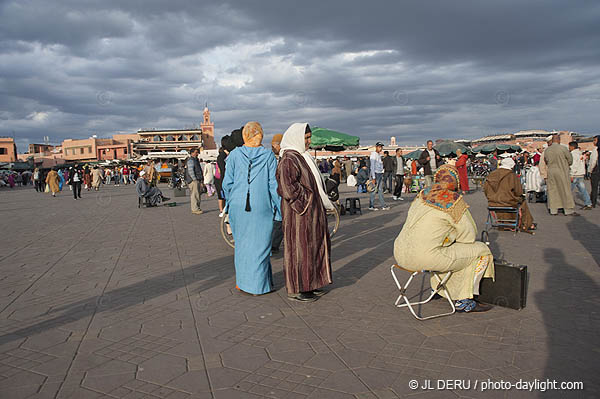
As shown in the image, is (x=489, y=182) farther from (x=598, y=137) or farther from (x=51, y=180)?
(x=51, y=180)

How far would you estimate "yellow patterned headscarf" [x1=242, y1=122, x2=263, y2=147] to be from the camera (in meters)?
5.10

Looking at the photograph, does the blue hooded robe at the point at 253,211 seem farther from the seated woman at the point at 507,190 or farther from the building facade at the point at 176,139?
the building facade at the point at 176,139

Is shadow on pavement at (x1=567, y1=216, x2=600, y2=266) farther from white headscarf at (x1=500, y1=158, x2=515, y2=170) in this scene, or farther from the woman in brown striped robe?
the woman in brown striped robe

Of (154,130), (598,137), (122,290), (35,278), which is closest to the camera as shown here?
(122,290)

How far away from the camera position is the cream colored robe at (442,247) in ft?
13.1

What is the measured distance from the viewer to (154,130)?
96.6 meters

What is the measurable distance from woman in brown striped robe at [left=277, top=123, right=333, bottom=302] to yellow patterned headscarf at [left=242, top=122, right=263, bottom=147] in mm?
455

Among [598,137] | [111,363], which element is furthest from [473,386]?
[598,137]

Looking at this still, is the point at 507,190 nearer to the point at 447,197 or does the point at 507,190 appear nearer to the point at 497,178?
the point at 497,178

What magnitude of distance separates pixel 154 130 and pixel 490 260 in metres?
99.2

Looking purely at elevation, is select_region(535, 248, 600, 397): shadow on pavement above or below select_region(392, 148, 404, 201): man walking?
below

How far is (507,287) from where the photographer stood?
423cm

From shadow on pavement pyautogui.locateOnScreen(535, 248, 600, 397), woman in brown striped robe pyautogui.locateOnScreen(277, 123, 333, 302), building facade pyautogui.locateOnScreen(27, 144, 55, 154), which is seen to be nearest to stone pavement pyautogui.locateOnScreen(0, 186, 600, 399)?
shadow on pavement pyautogui.locateOnScreen(535, 248, 600, 397)

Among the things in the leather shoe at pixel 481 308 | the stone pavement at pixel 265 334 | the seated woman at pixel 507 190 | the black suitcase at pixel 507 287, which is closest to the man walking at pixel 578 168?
the seated woman at pixel 507 190
